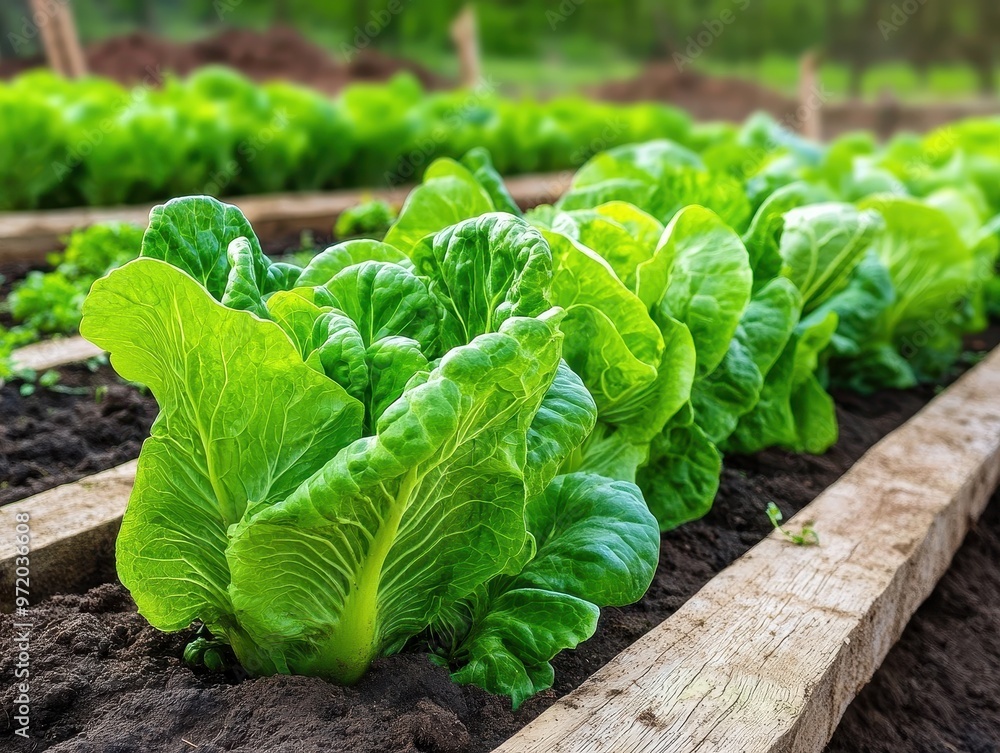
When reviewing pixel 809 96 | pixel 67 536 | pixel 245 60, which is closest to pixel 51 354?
pixel 67 536

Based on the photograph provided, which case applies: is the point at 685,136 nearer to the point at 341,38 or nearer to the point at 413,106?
the point at 413,106

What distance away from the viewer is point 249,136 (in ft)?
20.7

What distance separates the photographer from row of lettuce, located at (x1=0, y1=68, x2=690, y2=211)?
5.55 metres

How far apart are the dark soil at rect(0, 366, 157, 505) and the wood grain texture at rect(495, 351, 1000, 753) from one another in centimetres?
159

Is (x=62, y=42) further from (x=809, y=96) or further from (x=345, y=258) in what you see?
(x=809, y=96)

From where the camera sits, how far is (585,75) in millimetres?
13328

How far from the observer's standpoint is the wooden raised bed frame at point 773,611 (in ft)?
4.98

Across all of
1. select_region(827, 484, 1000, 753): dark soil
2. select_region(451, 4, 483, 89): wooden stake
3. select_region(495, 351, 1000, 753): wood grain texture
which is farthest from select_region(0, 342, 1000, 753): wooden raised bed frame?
select_region(451, 4, 483, 89): wooden stake

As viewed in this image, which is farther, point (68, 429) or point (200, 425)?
point (68, 429)

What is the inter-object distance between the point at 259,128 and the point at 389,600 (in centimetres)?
542

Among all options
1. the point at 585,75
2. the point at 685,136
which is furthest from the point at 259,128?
the point at 585,75

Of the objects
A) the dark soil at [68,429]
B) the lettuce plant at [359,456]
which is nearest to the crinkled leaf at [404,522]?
the lettuce plant at [359,456]

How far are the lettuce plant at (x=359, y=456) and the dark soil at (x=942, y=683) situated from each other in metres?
0.90

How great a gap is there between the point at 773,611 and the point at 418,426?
1.06 meters
